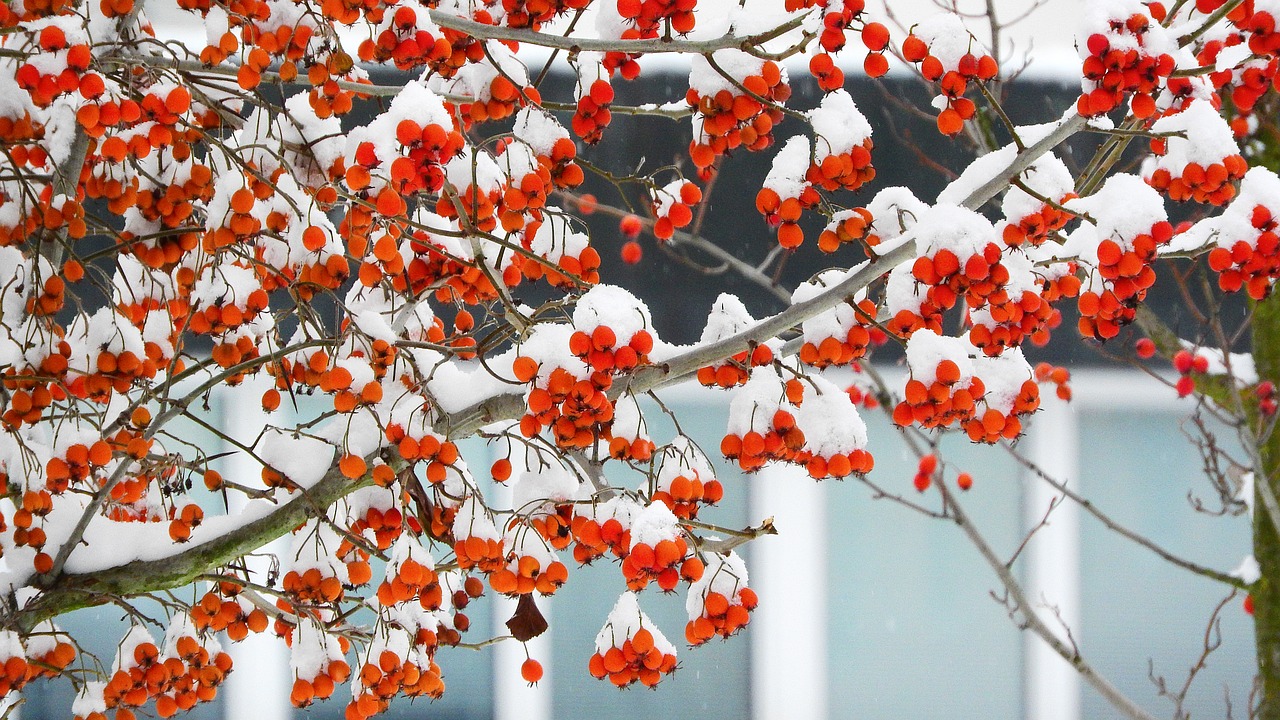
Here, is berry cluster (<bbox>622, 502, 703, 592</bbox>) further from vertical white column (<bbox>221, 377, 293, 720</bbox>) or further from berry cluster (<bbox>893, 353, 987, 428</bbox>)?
vertical white column (<bbox>221, 377, 293, 720</bbox>)

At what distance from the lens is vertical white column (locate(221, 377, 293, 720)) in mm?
4656

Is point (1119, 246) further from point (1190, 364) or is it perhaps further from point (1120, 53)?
point (1190, 364)

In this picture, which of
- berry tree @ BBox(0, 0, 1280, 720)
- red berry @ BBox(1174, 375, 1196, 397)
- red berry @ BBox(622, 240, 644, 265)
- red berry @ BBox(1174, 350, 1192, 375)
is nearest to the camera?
berry tree @ BBox(0, 0, 1280, 720)

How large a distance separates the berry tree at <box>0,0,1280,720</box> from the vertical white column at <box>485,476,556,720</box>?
2.53 metres

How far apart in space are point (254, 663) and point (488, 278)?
3662 millimetres

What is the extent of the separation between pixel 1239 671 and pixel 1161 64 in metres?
4.51

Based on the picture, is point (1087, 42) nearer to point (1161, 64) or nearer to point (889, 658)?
point (1161, 64)

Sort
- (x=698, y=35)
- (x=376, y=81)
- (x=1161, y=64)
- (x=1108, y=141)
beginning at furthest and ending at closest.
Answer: (x=376, y=81)
(x=698, y=35)
(x=1108, y=141)
(x=1161, y=64)

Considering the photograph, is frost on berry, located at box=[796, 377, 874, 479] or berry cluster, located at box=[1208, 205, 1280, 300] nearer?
berry cluster, located at box=[1208, 205, 1280, 300]

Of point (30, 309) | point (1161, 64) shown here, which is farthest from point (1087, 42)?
point (30, 309)

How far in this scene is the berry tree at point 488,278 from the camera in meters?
1.47

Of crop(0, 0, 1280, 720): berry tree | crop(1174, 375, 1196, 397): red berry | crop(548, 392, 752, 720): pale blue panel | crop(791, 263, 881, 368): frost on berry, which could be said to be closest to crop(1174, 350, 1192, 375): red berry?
crop(1174, 375, 1196, 397): red berry

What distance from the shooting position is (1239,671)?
4.85m

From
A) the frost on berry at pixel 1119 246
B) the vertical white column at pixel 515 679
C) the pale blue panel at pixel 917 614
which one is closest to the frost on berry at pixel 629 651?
the frost on berry at pixel 1119 246
